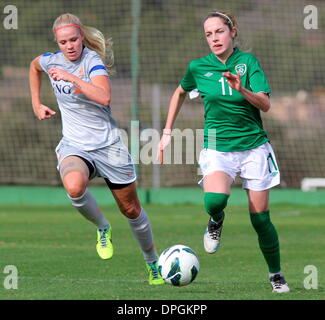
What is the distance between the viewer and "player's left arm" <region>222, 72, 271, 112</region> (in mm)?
7098

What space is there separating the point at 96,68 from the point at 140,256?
139 inches

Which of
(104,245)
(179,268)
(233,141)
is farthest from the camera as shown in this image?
(104,245)

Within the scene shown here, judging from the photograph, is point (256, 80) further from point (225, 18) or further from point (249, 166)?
point (249, 166)

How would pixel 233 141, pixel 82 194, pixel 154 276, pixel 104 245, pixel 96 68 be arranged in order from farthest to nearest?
1. pixel 154 276
2. pixel 104 245
3. pixel 96 68
4. pixel 82 194
5. pixel 233 141

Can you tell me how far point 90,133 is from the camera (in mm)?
8242

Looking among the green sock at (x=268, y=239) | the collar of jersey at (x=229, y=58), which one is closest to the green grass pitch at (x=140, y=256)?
the green sock at (x=268, y=239)

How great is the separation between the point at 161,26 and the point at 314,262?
14.8 m

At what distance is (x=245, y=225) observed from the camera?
1550cm

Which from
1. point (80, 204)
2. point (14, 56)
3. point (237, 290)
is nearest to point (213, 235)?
point (237, 290)

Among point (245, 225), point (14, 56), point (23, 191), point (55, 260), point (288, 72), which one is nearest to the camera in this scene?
point (55, 260)

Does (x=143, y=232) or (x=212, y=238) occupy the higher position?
(x=143, y=232)

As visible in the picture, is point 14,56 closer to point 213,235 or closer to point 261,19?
point 261,19

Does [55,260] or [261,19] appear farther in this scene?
[261,19]

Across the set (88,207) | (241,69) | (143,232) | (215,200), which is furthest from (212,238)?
(241,69)
